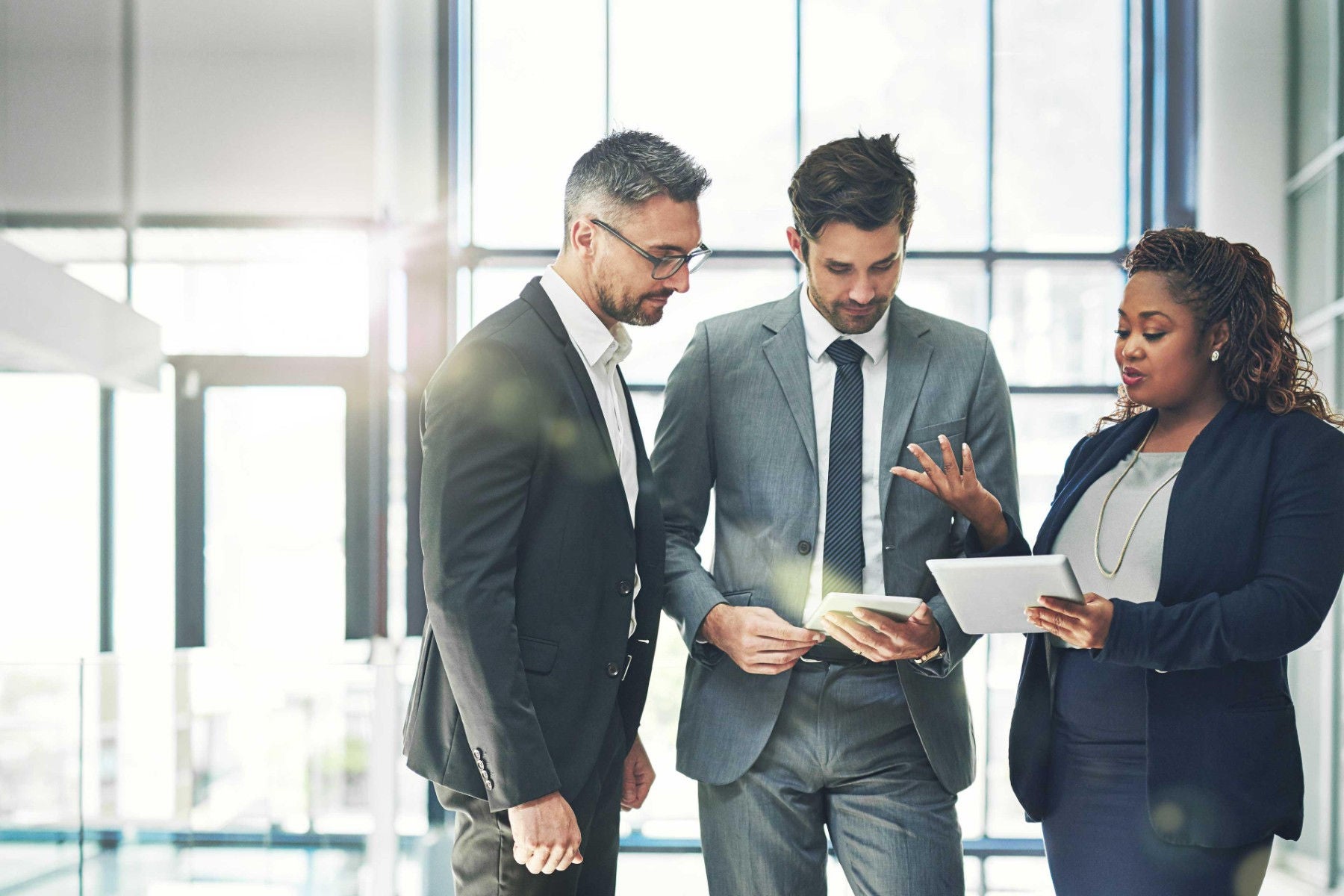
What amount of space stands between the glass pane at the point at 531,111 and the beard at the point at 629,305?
9.48 feet

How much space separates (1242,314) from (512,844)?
4.73 ft

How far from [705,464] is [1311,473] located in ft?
3.28

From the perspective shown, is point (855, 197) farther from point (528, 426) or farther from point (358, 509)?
point (358, 509)

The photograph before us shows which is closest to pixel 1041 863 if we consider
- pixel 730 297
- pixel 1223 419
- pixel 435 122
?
pixel 730 297

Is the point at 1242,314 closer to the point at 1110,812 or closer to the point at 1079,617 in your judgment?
the point at 1079,617

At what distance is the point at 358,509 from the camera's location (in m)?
4.17

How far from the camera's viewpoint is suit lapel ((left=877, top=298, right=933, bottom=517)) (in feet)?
5.57

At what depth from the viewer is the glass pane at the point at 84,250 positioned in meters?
2.17

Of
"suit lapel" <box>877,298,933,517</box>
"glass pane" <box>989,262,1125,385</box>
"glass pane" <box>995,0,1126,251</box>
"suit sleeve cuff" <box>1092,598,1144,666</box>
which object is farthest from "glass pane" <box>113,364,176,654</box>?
"glass pane" <box>995,0,1126,251</box>

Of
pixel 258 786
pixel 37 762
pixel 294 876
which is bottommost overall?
pixel 294 876

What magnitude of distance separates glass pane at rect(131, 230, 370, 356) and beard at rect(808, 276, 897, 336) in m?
2.76

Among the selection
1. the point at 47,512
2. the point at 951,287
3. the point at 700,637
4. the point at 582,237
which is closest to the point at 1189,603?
the point at 700,637

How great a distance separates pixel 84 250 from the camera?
253 cm

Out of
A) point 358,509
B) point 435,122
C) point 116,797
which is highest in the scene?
point 435,122
